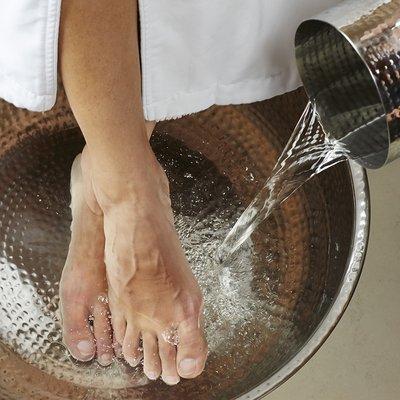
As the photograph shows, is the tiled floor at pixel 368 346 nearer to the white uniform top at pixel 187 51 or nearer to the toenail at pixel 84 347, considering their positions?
the toenail at pixel 84 347

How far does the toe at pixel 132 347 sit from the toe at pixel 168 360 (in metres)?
0.03

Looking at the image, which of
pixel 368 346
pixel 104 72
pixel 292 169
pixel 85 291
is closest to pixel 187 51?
pixel 104 72

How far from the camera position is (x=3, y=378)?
90 centimetres

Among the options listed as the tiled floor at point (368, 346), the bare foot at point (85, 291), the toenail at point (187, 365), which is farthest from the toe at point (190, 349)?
the tiled floor at point (368, 346)

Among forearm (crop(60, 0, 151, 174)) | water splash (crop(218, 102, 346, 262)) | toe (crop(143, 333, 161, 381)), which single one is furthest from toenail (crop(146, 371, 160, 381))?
forearm (crop(60, 0, 151, 174))

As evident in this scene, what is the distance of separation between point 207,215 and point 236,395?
273 millimetres

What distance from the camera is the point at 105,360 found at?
917mm

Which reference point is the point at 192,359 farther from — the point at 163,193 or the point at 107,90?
the point at 107,90

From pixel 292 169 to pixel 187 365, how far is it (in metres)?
0.26

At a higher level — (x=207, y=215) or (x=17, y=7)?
(x=17, y=7)

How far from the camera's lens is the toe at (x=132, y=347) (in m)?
0.88

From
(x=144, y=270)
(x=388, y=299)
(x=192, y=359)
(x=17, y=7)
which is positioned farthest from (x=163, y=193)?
(x=388, y=299)

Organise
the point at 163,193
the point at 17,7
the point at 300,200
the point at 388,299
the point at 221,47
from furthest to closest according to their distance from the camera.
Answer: the point at 388,299
the point at 300,200
the point at 163,193
the point at 221,47
the point at 17,7

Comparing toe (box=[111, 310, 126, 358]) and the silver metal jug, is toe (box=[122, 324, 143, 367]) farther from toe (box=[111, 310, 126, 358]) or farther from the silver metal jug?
the silver metal jug
